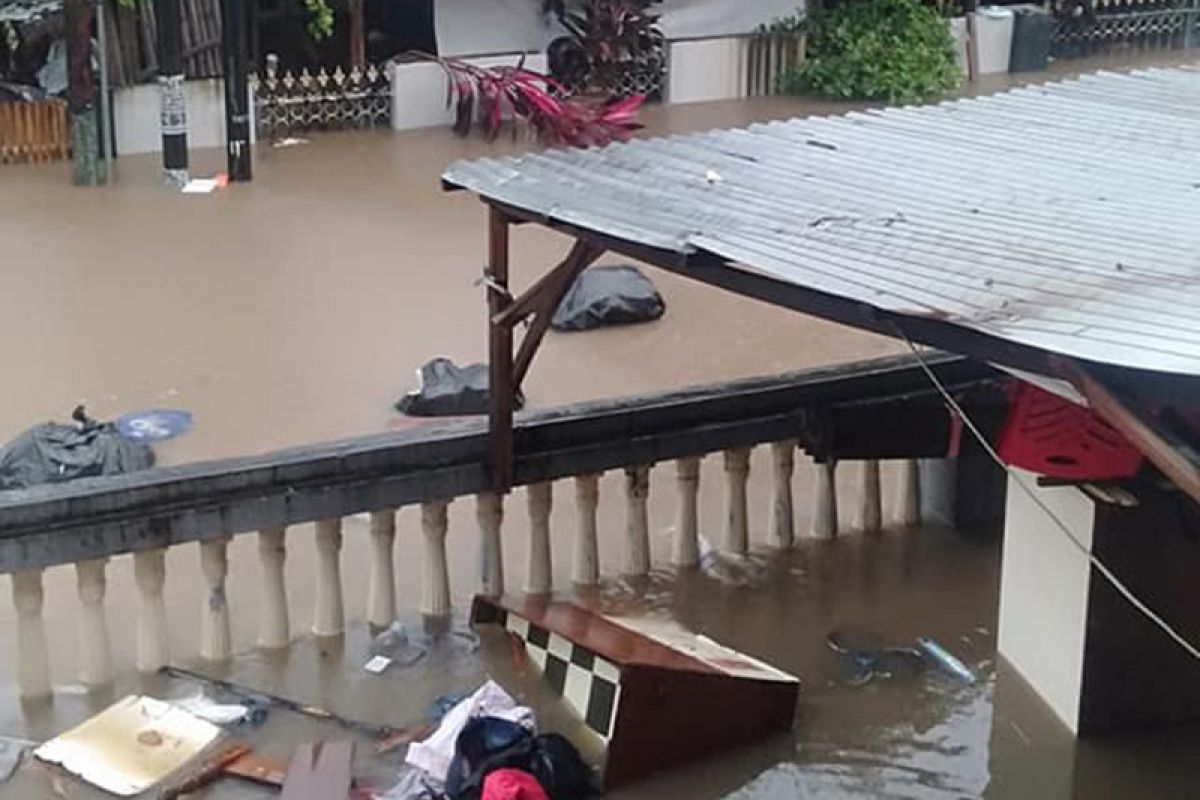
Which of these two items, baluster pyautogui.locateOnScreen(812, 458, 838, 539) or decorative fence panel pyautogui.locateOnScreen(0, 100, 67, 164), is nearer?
baluster pyautogui.locateOnScreen(812, 458, 838, 539)

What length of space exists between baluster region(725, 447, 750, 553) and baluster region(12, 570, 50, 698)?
3.28 meters

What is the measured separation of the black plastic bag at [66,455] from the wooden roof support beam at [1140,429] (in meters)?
5.79

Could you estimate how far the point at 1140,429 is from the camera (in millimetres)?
4738

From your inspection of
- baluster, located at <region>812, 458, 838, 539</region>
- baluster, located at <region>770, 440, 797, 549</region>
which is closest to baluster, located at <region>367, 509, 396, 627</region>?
baluster, located at <region>770, 440, 797, 549</region>

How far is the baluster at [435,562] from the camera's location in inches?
328

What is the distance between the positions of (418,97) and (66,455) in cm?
1013

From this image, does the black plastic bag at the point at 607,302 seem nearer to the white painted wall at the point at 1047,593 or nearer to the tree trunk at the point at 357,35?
the white painted wall at the point at 1047,593

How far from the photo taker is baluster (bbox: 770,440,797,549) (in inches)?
356

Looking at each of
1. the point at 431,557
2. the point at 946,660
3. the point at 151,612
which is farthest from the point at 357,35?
the point at 946,660

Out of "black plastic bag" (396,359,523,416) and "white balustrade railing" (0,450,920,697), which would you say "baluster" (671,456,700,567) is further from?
"black plastic bag" (396,359,523,416)

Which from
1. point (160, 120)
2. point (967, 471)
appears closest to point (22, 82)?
point (160, 120)

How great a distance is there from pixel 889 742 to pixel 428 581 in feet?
7.47

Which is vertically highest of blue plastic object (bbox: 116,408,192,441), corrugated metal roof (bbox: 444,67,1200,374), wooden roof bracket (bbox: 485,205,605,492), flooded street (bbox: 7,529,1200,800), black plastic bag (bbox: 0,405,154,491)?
corrugated metal roof (bbox: 444,67,1200,374)

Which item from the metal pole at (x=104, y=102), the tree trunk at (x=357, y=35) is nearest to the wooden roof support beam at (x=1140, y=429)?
the metal pole at (x=104, y=102)
